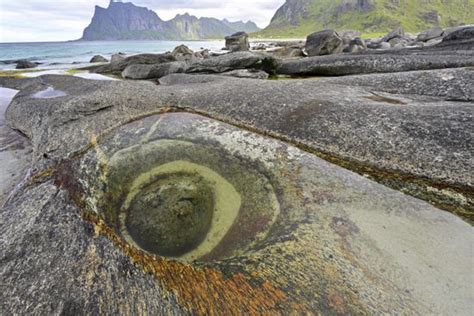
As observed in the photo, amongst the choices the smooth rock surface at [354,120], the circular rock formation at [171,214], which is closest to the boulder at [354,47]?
the smooth rock surface at [354,120]

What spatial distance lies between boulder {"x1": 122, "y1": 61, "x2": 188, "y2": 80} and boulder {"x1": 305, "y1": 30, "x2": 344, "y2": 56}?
1187 cm

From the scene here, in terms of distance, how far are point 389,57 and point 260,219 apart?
10196mm

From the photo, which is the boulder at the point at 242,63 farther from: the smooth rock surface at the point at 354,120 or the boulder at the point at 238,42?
the boulder at the point at 238,42

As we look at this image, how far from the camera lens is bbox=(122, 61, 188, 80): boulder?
51.6 feet

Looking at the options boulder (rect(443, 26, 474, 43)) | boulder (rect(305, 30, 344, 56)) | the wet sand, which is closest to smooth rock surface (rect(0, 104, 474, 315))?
the wet sand

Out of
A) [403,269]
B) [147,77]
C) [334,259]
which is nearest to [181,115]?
[334,259]

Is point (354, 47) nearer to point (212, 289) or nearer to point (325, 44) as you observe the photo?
point (325, 44)

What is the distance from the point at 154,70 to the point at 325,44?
539 inches

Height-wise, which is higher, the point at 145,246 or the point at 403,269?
the point at 403,269

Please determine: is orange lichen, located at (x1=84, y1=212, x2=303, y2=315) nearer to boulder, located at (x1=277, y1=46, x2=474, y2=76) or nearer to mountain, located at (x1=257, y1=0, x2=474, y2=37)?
boulder, located at (x1=277, y1=46, x2=474, y2=76)

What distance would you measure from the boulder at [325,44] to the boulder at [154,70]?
11.9m

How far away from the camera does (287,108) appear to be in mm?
5719

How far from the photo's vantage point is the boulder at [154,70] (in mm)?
15734

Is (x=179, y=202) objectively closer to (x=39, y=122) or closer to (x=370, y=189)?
(x=370, y=189)
